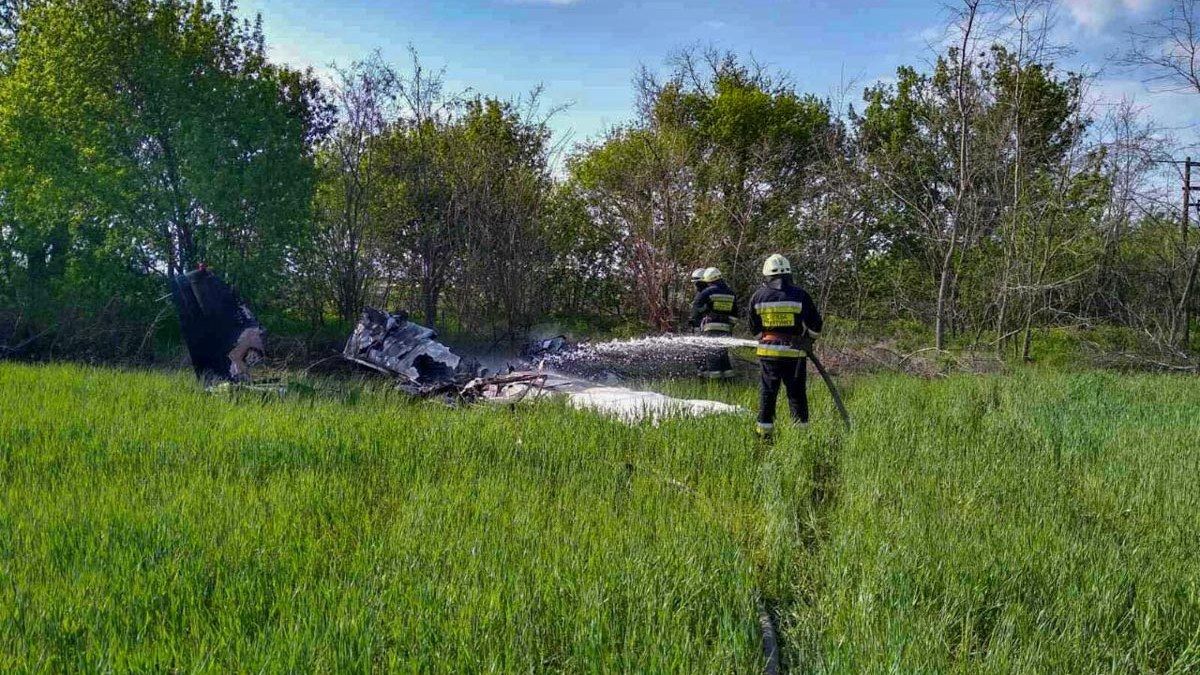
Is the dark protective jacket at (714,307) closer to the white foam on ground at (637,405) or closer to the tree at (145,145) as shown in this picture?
the white foam on ground at (637,405)

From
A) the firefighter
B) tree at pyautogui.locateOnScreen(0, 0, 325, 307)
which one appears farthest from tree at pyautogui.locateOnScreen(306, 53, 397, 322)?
the firefighter

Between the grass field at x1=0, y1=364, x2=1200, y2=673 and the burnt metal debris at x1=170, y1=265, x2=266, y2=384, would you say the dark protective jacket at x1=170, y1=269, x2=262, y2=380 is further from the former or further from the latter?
the grass field at x1=0, y1=364, x2=1200, y2=673

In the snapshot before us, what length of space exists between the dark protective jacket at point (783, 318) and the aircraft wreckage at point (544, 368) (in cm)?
83

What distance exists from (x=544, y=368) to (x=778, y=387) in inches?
190

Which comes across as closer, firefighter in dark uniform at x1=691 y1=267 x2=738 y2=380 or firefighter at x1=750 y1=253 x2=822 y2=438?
firefighter at x1=750 y1=253 x2=822 y2=438

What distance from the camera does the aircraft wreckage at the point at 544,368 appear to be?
25.0ft

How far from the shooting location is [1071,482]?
17.1 feet

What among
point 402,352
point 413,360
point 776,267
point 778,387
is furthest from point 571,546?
point 402,352

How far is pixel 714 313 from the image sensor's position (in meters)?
10.1

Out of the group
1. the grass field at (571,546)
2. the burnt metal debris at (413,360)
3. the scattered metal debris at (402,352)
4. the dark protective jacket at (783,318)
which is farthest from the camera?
the scattered metal debris at (402,352)

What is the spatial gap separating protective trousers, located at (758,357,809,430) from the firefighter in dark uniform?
9.74ft

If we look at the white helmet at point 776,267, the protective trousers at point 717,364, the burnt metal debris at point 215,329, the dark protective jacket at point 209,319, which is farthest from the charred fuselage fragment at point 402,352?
the white helmet at point 776,267

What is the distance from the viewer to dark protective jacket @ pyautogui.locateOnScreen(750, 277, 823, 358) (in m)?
6.62

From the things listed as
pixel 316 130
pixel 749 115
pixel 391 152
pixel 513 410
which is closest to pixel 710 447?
pixel 513 410
